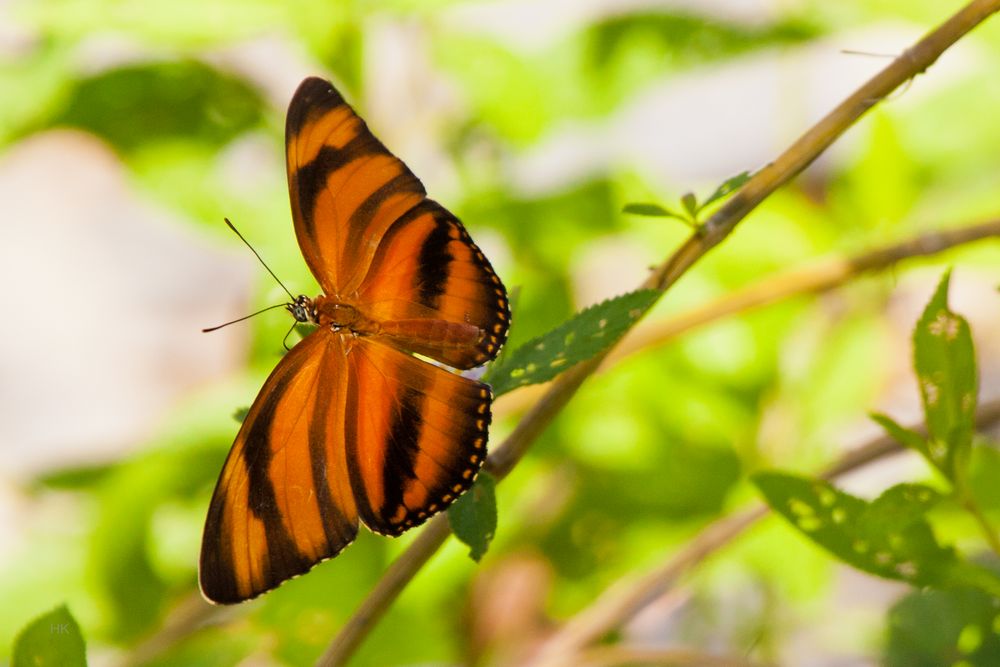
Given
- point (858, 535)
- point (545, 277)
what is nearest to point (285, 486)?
point (858, 535)

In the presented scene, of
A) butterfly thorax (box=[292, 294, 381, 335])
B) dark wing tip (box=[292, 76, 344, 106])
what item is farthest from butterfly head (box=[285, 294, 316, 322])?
dark wing tip (box=[292, 76, 344, 106])

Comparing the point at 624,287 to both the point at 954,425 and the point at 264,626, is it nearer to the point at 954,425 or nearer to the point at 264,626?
the point at 264,626

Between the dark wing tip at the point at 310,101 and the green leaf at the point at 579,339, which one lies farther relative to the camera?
the dark wing tip at the point at 310,101

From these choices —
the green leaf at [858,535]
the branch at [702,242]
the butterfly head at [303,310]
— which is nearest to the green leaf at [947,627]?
the green leaf at [858,535]

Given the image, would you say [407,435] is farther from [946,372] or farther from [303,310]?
[946,372]

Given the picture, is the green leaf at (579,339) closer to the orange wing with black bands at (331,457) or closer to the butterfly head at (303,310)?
the orange wing with black bands at (331,457)

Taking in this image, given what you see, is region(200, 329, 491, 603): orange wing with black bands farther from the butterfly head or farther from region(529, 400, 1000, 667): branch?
region(529, 400, 1000, 667): branch
